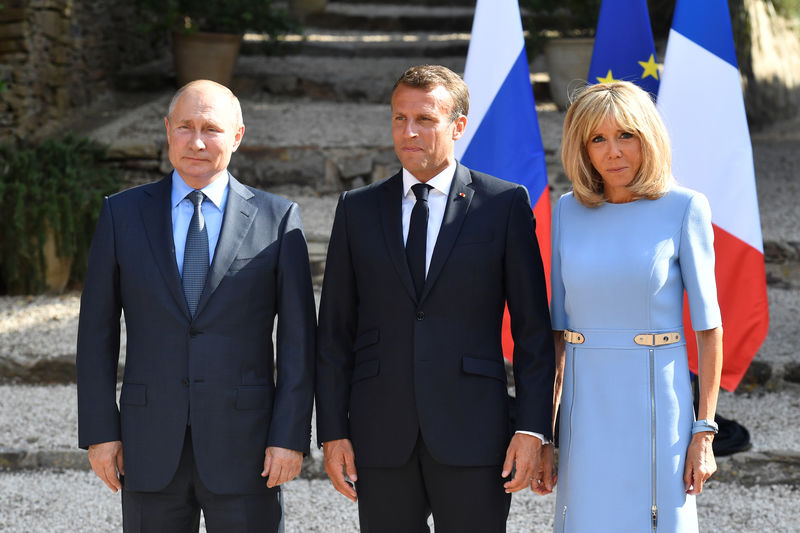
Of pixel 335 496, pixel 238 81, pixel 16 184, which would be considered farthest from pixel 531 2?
pixel 335 496

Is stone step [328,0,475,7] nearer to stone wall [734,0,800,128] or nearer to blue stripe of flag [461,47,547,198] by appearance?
stone wall [734,0,800,128]

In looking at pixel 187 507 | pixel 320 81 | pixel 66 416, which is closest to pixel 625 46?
pixel 187 507

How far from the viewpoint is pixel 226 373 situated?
2.02m

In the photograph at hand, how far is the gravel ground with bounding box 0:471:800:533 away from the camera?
318 cm

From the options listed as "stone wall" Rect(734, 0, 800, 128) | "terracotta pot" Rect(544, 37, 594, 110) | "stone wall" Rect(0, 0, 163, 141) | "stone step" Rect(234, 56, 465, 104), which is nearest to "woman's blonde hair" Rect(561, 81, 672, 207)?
"stone wall" Rect(0, 0, 163, 141)

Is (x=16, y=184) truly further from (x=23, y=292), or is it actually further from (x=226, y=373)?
(x=226, y=373)

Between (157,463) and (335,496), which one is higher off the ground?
(157,463)

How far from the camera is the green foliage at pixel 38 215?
5000 mm

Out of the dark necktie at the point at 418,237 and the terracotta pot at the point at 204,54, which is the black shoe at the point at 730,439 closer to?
the dark necktie at the point at 418,237

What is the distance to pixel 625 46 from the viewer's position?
3312 mm

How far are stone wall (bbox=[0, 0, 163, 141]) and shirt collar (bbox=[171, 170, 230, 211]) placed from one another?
4924 mm

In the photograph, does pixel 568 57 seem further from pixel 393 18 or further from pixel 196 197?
pixel 196 197

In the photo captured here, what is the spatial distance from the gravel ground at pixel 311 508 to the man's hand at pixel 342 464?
121 cm

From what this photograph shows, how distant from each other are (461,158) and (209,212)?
141 cm
